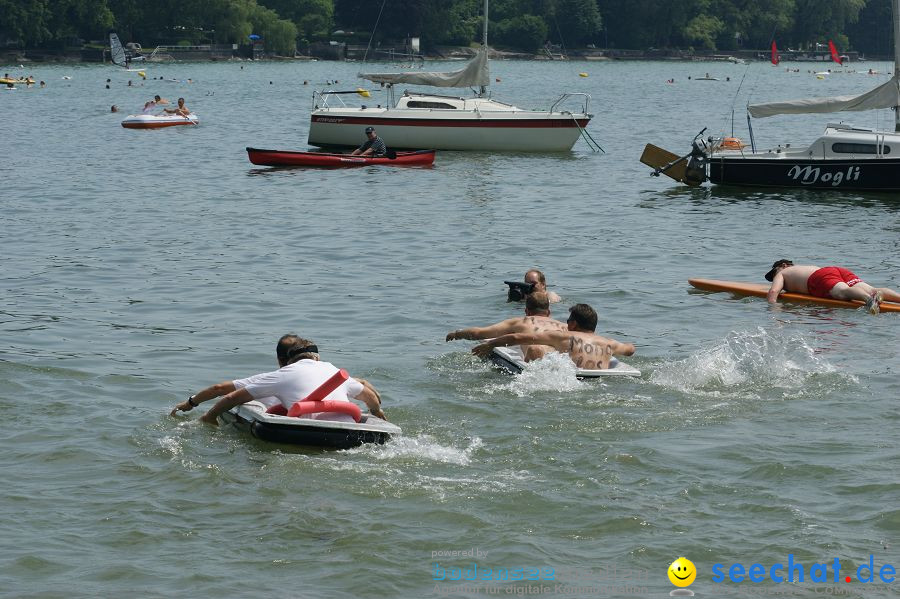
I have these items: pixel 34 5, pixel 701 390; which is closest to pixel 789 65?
pixel 34 5

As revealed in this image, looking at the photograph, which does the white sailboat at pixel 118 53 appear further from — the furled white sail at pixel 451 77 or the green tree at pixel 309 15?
the furled white sail at pixel 451 77

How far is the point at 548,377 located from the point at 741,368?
2.45 m

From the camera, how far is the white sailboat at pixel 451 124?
41.8 meters

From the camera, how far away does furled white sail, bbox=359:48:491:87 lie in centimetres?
4275

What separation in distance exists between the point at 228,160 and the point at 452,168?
300 inches

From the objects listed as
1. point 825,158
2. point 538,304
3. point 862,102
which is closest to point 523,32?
point 862,102

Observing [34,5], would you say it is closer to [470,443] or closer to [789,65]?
[789,65]

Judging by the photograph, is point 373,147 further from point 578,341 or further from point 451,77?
point 578,341

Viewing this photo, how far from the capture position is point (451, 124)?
41.8 m

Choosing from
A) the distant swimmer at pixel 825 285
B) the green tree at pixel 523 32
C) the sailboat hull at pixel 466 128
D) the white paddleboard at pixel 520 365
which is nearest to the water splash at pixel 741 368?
the white paddleboard at pixel 520 365

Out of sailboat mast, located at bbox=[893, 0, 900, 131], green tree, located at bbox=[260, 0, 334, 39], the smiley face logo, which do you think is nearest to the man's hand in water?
the smiley face logo

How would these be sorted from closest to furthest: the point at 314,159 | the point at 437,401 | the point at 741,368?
the point at 437,401 → the point at 741,368 → the point at 314,159

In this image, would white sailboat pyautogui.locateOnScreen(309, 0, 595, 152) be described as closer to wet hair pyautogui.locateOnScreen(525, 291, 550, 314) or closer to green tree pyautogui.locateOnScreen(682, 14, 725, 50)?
wet hair pyautogui.locateOnScreen(525, 291, 550, 314)

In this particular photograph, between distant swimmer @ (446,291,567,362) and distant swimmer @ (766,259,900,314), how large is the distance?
5.57 metres
